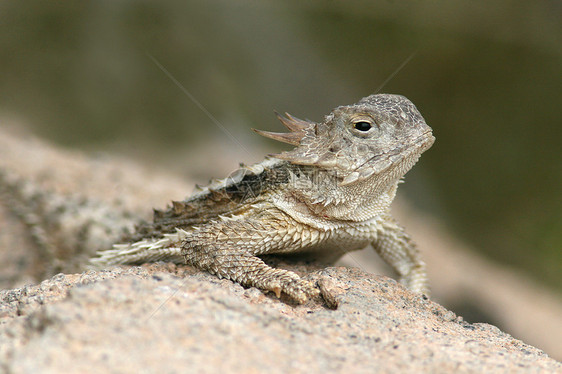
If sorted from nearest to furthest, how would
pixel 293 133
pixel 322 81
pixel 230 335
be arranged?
pixel 230 335
pixel 293 133
pixel 322 81

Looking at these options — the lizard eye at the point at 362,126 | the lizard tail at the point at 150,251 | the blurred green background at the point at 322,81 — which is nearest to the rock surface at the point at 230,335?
the lizard tail at the point at 150,251

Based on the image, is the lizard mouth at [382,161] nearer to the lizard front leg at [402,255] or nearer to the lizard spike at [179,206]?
the lizard front leg at [402,255]

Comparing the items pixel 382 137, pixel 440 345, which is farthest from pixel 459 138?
pixel 440 345

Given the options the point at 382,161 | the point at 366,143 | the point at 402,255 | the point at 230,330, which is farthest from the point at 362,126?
the point at 230,330

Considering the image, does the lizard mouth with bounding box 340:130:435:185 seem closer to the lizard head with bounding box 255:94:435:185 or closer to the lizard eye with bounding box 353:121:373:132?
the lizard head with bounding box 255:94:435:185

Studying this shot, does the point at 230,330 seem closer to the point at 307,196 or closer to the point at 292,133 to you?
the point at 307,196

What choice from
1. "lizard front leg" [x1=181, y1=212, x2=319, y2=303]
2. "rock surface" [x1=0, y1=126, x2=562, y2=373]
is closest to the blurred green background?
"rock surface" [x1=0, y1=126, x2=562, y2=373]
